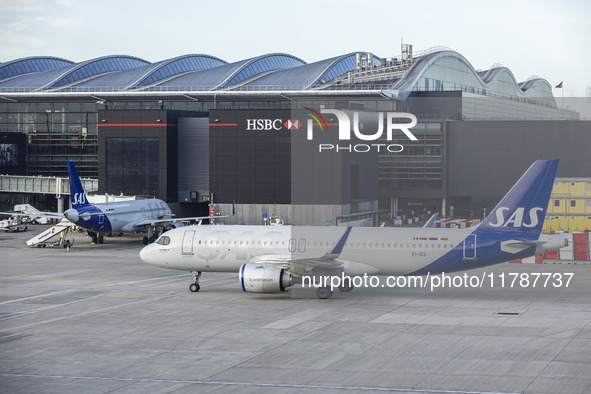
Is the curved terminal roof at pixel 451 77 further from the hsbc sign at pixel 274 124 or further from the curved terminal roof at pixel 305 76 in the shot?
the hsbc sign at pixel 274 124

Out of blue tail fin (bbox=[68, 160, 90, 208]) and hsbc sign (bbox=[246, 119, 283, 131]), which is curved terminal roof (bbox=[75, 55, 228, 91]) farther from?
blue tail fin (bbox=[68, 160, 90, 208])

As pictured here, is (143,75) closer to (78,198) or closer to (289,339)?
(78,198)

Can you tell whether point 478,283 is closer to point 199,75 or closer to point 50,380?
point 50,380

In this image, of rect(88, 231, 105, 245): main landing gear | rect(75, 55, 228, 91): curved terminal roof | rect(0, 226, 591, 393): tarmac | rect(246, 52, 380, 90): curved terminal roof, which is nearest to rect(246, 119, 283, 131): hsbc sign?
rect(88, 231, 105, 245): main landing gear

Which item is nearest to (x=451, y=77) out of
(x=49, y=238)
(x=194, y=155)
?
(x=194, y=155)

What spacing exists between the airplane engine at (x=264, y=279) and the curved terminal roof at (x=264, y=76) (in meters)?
85.4

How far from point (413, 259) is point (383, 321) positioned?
7851 mm

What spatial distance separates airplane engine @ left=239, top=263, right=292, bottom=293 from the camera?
149 ft

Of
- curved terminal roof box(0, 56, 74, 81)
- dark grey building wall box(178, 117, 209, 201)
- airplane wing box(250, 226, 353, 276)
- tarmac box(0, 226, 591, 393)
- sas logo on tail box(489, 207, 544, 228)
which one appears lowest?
tarmac box(0, 226, 591, 393)

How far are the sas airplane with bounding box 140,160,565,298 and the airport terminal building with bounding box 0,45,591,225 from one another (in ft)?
154

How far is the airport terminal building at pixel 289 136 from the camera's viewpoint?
331ft

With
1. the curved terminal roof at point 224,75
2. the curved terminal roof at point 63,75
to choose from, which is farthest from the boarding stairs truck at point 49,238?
the curved terminal roof at point 63,75

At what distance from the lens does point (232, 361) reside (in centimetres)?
3117

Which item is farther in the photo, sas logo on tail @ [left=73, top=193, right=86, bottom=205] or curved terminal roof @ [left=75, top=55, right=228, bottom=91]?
curved terminal roof @ [left=75, top=55, right=228, bottom=91]
